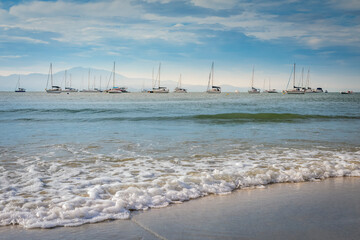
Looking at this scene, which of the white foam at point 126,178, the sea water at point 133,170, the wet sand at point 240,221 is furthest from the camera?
the sea water at point 133,170

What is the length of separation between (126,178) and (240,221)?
9.14 feet

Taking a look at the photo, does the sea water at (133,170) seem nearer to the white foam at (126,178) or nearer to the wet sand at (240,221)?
the white foam at (126,178)

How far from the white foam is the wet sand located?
250mm

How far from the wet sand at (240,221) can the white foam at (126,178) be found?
0.25m

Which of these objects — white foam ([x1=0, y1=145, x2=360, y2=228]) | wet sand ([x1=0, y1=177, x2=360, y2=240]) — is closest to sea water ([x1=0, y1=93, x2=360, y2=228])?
white foam ([x1=0, y1=145, x2=360, y2=228])

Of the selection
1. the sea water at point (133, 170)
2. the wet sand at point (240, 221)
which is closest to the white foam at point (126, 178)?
the sea water at point (133, 170)

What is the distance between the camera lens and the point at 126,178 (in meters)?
5.63

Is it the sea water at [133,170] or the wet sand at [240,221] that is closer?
the wet sand at [240,221]

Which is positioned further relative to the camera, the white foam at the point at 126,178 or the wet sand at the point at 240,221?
the white foam at the point at 126,178

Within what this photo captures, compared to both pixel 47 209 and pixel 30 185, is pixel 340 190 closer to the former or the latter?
pixel 47 209

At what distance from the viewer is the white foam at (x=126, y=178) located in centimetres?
397

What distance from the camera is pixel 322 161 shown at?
281 inches

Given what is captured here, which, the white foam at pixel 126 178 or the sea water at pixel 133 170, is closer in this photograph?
the white foam at pixel 126 178

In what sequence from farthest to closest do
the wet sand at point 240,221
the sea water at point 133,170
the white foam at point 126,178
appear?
1. the sea water at point 133,170
2. the white foam at point 126,178
3. the wet sand at point 240,221
